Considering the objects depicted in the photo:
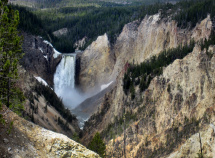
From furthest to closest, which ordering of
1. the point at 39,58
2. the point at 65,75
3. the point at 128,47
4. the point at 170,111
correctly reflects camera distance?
the point at 65,75
the point at 128,47
the point at 39,58
the point at 170,111

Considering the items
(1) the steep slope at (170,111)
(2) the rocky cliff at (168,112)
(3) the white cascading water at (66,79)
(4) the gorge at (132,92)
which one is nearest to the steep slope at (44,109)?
(4) the gorge at (132,92)

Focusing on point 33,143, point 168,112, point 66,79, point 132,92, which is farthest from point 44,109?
point 33,143

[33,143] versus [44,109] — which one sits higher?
[33,143]

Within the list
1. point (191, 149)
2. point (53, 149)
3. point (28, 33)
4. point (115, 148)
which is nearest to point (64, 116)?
point (115, 148)

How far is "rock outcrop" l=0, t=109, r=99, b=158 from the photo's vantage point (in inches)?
593

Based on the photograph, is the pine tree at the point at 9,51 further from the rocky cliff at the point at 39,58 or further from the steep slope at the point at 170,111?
the rocky cliff at the point at 39,58

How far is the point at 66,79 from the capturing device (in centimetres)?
8306

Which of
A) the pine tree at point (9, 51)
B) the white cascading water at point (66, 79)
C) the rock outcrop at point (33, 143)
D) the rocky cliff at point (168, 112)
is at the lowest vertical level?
the white cascading water at point (66, 79)

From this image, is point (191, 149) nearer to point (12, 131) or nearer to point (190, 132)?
point (190, 132)

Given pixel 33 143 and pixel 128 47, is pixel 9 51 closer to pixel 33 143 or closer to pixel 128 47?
pixel 33 143

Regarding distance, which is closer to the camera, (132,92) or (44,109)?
(132,92)

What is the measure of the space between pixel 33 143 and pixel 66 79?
67180 millimetres

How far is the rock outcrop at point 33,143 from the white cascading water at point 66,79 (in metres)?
62.6

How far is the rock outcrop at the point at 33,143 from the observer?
15070mm
